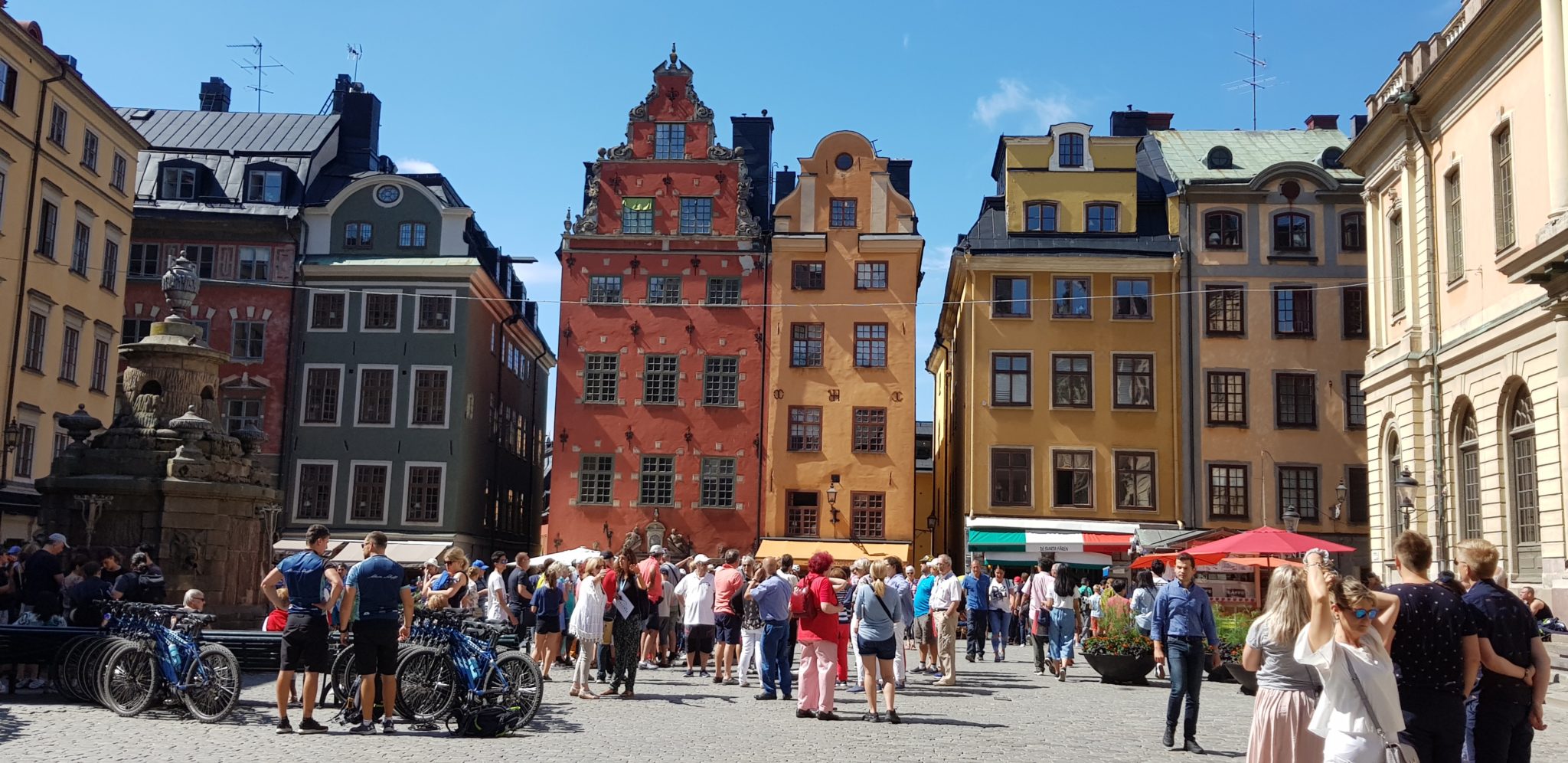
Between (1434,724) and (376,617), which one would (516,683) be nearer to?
(376,617)

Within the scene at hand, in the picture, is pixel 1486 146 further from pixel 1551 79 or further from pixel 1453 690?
pixel 1453 690

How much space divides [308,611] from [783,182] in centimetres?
3593

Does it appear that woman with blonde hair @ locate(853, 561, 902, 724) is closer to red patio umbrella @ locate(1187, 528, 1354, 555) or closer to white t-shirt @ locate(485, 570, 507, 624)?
white t-shirt @ locate(485, 570, 507, 624)

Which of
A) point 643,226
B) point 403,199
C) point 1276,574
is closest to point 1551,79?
point 1276,574

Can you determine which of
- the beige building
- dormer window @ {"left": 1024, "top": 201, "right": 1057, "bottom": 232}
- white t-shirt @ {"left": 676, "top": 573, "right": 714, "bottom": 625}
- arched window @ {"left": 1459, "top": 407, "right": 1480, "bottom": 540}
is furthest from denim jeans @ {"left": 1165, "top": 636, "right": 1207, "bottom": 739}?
dormer window @ {"left": 1024, "top": 201, "right": 1057, "bottom": 232}

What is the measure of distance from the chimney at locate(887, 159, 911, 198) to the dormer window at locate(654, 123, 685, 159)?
685cm

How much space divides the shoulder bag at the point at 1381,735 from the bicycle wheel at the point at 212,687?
32.1 feet

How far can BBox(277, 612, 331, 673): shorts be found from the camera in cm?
1200

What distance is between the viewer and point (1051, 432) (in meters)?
39.2

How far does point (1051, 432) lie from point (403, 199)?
1997 centimetres

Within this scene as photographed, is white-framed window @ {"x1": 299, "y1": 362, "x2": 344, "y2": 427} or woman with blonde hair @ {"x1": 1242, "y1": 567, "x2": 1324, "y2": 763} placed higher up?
white-framed window @ {"x1": 299, "y1": 362, "x2": 344, "y2": 427}

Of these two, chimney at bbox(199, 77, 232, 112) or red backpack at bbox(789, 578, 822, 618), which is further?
chimney at bbox(199, 77, 232, 112)

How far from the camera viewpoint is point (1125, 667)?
20.3 metres

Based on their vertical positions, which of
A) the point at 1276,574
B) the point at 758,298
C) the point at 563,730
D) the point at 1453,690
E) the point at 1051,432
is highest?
the point at 758,298
